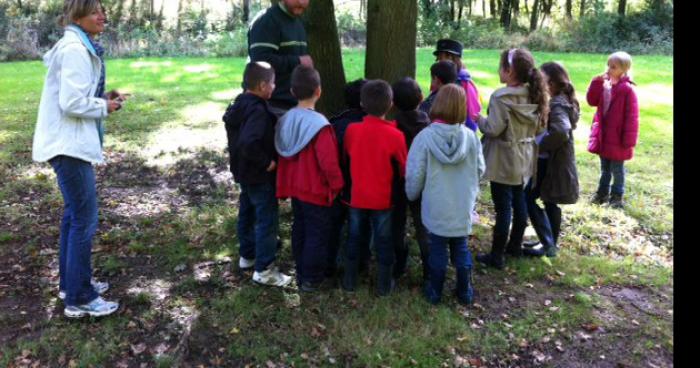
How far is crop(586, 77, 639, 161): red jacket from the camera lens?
602 centimetres

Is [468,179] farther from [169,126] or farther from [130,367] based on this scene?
[169,126]

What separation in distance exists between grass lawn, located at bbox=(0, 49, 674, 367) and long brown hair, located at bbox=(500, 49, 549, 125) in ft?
4.74

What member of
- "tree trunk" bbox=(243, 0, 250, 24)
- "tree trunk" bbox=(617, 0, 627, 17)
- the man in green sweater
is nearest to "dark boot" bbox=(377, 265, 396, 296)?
the man in green sweater

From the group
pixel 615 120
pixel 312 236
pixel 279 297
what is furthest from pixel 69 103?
pixel 615 120

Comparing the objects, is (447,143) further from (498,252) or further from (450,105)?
(498,252)

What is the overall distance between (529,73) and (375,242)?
1821 millimetres

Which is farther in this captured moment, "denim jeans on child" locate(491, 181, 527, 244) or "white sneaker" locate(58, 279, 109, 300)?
"denim jeans on child" locate(491, 181, 527, 244)

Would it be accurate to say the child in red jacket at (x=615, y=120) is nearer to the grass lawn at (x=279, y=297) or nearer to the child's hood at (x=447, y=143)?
the grass lawn at (x=279, y=297)

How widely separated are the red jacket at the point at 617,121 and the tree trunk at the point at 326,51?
281 cm

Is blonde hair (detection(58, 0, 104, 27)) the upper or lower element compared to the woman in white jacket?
upper

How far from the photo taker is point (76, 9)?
3.64 meters

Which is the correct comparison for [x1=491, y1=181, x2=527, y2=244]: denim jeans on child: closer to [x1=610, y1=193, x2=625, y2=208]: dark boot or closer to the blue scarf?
[x1=610, y1=193, x2=625, y2=208]: dark boot
